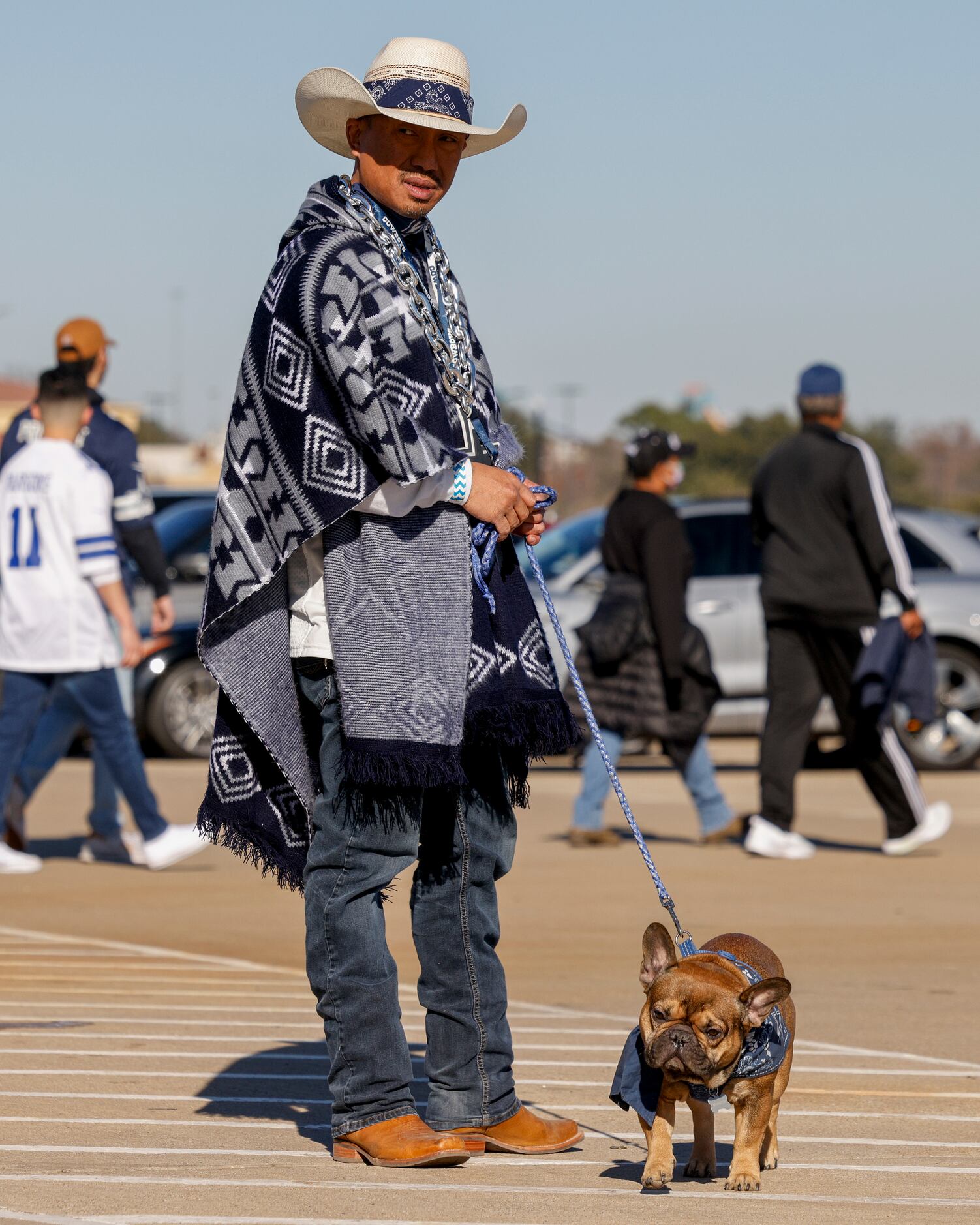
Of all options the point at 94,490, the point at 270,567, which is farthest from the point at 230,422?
the point at 94,490

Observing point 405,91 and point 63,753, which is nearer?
point 405,91

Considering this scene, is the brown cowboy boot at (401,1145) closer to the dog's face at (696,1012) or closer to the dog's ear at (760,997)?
the dog's face at (696,1012)

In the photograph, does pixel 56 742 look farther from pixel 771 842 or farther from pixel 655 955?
pixel 655 955

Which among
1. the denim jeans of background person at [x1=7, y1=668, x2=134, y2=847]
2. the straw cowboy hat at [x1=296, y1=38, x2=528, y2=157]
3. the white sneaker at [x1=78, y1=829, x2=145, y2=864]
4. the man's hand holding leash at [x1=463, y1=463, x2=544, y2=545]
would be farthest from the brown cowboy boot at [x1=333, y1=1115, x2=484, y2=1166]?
the white sneaker at [x1=78, y1=829, x2=145, y2=864]

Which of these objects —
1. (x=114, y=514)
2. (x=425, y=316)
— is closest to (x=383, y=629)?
(x=425, y=316)

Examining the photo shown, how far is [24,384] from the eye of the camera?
13562 centimetres

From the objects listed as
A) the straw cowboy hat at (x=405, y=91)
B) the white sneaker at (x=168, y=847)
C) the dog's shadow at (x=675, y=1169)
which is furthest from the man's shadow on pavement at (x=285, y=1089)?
the white sneaker at (x=168, y=847)

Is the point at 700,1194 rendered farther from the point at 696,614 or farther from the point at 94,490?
the point at 696,614

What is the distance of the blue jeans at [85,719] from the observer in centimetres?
909

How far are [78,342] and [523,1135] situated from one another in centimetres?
574

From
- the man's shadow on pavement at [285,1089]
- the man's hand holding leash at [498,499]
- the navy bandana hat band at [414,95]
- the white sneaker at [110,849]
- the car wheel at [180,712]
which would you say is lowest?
the car wheel at [180,712]

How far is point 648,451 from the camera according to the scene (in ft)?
34.4

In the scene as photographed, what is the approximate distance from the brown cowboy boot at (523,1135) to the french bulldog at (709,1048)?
295 millimetres

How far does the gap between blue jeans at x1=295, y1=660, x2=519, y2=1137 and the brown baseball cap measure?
17.5ft
